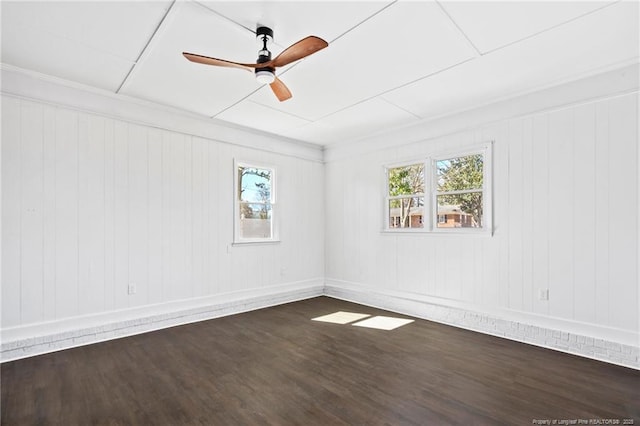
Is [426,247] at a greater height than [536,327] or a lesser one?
greater

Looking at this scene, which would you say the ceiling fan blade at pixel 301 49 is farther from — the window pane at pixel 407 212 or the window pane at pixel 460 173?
the window pane at pixel 407 212

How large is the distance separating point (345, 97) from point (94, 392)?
3722mm

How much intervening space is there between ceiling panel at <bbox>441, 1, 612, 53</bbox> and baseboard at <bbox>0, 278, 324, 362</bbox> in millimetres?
4336

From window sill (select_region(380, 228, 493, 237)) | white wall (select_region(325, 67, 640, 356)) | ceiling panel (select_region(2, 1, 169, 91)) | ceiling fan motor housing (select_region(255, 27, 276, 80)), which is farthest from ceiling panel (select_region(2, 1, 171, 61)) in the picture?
window sill (select_region(380, 228, 493, 237))

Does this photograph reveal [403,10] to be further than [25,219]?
No

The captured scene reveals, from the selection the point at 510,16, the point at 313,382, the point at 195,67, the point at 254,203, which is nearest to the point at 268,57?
the point at 195,67

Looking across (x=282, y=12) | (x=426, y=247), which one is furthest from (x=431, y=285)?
(x=282, y=12)

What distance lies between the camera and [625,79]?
308cm

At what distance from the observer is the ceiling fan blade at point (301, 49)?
7.06ft

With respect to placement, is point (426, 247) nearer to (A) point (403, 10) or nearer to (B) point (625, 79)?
(B) point (625, 79)

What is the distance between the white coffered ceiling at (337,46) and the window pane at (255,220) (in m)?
1.79

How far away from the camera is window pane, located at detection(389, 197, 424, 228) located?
189 inches

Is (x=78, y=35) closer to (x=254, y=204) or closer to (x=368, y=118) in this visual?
(x=254, y=204)

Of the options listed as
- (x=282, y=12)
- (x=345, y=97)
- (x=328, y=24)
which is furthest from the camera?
(x=345, y=97)
